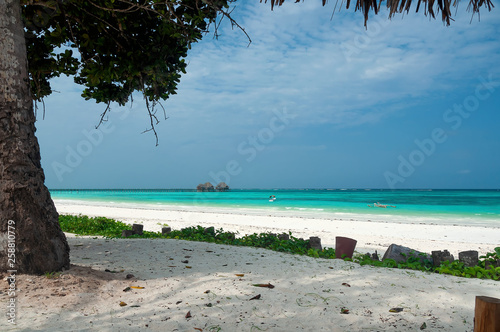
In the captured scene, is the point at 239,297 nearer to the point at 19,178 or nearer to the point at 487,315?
the point at 487,315

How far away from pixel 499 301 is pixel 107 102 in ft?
24.3

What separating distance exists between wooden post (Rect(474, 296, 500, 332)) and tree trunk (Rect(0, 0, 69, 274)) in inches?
178

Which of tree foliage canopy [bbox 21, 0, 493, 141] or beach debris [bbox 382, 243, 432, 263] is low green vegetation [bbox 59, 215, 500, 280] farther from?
tree foliage canopy [bbox 21, 0, 493, 141]

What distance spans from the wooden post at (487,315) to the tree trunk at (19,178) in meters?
4.53

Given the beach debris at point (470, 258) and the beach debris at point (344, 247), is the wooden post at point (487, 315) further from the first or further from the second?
the beach debris at point (470, 258)

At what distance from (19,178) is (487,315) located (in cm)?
487

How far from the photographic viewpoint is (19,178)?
4.01 m

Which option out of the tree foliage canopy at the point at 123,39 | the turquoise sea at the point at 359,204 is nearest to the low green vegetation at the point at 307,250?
the tree foliage canopy at the point at 123,39

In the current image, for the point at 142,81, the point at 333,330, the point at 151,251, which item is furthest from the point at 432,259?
the point at 142,81

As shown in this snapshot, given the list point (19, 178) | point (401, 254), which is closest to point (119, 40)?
point (19, 178)

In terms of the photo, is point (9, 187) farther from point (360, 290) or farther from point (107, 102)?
point (360, 290)

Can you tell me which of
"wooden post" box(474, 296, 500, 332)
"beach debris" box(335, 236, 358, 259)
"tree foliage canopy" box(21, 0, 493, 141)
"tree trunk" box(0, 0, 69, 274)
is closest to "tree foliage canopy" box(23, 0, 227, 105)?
"tree foliage canopy" box(21, 0, 493, 141)

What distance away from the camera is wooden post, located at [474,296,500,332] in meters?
1.95

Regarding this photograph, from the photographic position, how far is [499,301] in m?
1.99
